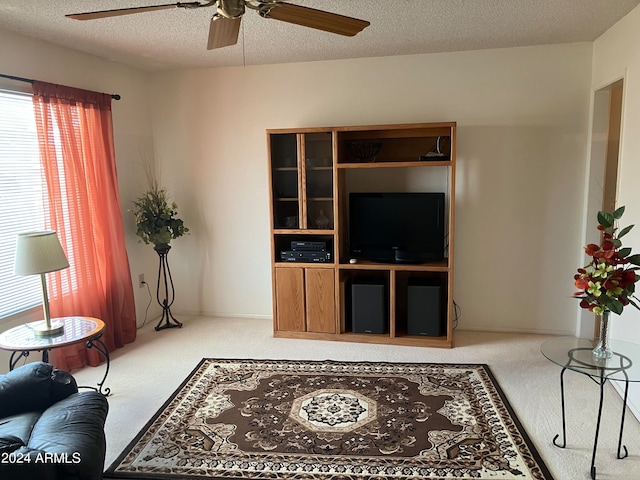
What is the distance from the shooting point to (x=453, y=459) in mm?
2602

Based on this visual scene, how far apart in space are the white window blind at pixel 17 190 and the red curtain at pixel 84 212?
3.5 inches

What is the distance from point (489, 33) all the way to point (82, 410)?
12.2ft

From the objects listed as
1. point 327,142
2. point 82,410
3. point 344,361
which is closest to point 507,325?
point 344,361

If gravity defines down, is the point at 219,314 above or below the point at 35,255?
below

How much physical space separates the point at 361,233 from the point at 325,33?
172cm

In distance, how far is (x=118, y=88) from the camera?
450cm

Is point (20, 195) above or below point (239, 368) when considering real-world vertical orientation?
above

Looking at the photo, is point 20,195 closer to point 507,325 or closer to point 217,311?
point 217,311

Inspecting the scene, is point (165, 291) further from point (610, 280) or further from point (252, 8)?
point (610, 280)

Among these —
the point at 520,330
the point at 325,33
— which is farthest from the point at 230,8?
the point at 520,330

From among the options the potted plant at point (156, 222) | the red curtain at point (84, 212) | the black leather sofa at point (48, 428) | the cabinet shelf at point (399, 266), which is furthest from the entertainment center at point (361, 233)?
the black leather sofa at point (48, 428)

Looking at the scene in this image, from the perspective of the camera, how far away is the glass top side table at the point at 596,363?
93.6 inches

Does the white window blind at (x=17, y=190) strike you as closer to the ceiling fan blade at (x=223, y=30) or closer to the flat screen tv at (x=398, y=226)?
the ceiling fan blade at (x=223, y=30)

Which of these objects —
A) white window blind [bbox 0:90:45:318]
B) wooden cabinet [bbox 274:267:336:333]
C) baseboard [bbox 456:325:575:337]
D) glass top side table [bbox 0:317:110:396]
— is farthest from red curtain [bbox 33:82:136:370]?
baseboard [bbox 456:325:575:337]
